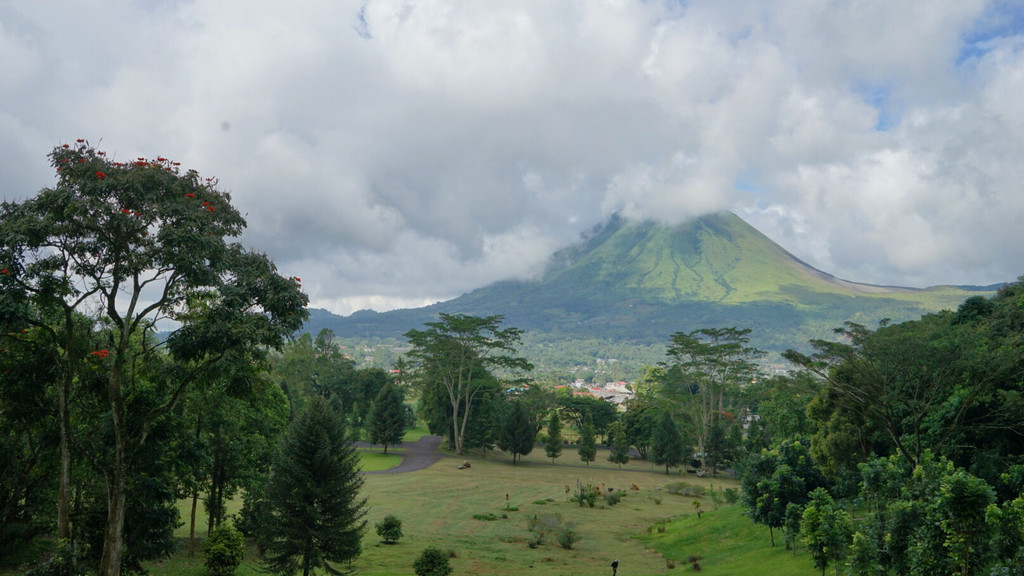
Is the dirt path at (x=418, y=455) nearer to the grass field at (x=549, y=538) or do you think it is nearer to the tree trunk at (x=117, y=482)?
the grass field at (x=549, y=538)

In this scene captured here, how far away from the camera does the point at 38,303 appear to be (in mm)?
13805

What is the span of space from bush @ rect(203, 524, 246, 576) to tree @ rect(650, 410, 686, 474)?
55473 mm

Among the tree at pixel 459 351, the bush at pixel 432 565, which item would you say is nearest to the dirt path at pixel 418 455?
the tree at pixel 459 351

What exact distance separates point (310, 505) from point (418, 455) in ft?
172

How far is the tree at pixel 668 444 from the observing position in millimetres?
68625

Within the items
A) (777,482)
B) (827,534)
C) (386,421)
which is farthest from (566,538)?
(386,421)

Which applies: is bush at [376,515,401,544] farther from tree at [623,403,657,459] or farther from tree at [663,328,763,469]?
tree at [623,403,657,459]

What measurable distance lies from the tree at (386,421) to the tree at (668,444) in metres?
30.8

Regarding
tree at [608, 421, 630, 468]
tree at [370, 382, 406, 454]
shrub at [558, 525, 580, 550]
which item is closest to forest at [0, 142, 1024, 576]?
shrub at [558, 525, 580, 550]

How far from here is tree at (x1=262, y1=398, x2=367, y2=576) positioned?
20.2 m

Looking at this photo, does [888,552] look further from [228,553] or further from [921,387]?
[228,553]

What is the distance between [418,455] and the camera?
2793 inches

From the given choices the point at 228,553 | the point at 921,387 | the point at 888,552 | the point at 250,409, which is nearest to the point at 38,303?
the point at 228,553

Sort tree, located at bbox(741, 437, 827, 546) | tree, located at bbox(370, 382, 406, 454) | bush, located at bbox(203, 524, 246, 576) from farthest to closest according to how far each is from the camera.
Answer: tree, located at bbox(370, 382, 406, 454)
tree, located at bbox(741, 437, 827, 546)
bush, located at bbox(203, 524, 246, 576)
